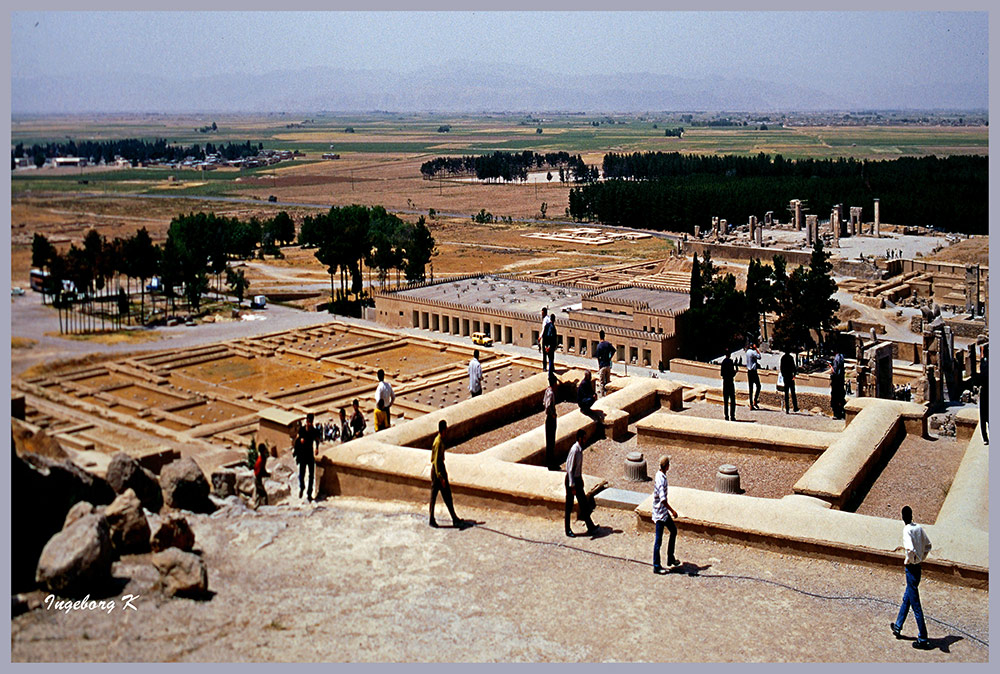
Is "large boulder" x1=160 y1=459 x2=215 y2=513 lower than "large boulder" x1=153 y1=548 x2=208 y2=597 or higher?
lower

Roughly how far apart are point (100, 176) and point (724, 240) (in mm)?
74082

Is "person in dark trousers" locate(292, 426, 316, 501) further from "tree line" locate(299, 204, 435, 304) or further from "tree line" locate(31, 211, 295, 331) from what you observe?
"tree line" locate(299, 204, 435, 304)

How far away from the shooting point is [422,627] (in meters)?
8.98

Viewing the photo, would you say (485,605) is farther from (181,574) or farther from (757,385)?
(757,385)

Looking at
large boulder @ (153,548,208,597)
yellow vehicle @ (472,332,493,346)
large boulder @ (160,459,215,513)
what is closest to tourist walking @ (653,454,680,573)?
large boulder @ (153,548,208,597)

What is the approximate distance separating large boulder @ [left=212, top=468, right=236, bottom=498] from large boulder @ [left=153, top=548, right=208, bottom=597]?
7.05m

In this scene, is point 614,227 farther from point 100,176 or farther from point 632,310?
point 100,176

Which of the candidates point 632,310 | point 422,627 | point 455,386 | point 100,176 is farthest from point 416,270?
point 422,627

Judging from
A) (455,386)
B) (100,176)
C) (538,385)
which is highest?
(100,176)

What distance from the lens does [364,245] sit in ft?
202

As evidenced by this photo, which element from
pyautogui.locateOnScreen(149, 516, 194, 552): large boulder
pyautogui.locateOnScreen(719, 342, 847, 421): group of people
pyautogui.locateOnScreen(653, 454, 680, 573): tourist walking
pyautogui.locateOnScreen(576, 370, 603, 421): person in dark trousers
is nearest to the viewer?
pyautogui.locateOnScreen(149, 516, 194, 552): large boulder

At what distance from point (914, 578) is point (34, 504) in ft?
24.8

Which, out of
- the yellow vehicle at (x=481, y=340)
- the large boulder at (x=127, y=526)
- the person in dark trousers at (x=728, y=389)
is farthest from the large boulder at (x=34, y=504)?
the yellow vehicle at (x=481, y=340)

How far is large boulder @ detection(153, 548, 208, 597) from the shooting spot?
28.6 ft
